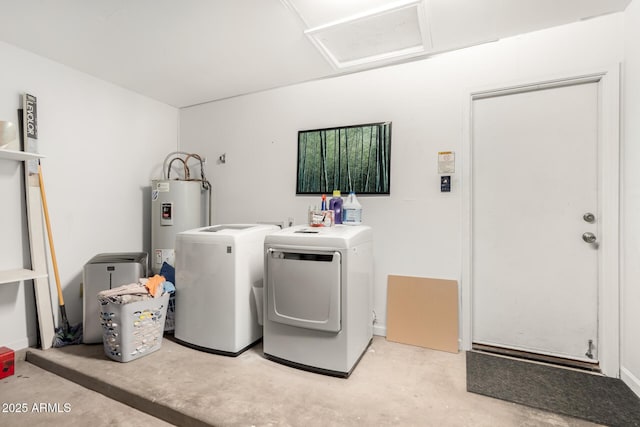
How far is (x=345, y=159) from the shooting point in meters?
2.61

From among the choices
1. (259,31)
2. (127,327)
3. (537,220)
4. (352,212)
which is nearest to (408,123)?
(352,212)

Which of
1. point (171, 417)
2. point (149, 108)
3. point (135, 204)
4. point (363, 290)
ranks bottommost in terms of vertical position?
point (171, 417)

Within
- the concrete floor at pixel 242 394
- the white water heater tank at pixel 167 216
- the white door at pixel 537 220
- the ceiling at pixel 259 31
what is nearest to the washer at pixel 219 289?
the concrete floor at pixel 242 394

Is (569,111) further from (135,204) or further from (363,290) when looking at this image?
(135,204)

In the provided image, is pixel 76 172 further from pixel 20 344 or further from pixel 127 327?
pixel 127 327

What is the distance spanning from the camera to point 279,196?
115 inches

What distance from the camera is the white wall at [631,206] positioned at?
5.50 feet

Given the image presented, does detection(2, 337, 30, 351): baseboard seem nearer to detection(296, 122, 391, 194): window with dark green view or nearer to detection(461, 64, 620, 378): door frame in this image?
detection(296, 122, 391, 194): window with dark green view

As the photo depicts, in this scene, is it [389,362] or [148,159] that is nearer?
[389,362]

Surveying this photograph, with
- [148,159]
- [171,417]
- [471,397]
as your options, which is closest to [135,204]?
[148,159]

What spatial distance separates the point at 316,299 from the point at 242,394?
64cm

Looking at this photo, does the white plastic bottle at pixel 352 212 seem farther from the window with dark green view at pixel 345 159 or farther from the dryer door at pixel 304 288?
the dryer door at pixel 304 288

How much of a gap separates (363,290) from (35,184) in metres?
2.56

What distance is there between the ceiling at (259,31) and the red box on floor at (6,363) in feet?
7.04
